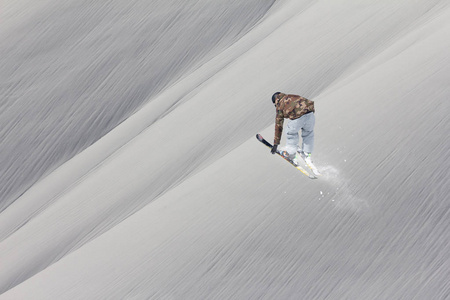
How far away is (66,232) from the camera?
15992mm

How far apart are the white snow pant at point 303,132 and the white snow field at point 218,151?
63 cm

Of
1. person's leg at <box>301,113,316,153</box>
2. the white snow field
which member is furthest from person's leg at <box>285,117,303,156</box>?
the white snow field

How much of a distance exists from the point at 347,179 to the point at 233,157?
304 cm

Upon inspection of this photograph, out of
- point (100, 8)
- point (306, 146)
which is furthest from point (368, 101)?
point (100, 8)

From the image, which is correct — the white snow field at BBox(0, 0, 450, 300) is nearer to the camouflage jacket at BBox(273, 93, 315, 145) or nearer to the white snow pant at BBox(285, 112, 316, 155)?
the white snow pant at BBox(285, 112, 316, 155)

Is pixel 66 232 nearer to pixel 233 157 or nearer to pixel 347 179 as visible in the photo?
pixel 233 157

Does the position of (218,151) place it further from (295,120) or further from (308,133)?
(295,120)

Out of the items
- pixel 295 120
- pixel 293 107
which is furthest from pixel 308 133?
pixel 293 107

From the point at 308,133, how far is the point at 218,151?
20.4 feet

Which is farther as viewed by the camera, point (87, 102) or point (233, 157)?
point (87, 102)

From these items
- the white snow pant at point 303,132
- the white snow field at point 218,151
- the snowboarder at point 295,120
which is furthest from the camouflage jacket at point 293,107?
the white snow field at point 218,151

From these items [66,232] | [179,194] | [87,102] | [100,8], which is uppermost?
[100,8]

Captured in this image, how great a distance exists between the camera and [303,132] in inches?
365

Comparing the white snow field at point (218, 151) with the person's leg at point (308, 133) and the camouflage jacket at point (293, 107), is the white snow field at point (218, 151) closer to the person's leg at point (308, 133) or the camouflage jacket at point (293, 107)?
the person's leg at point (308, 133)
